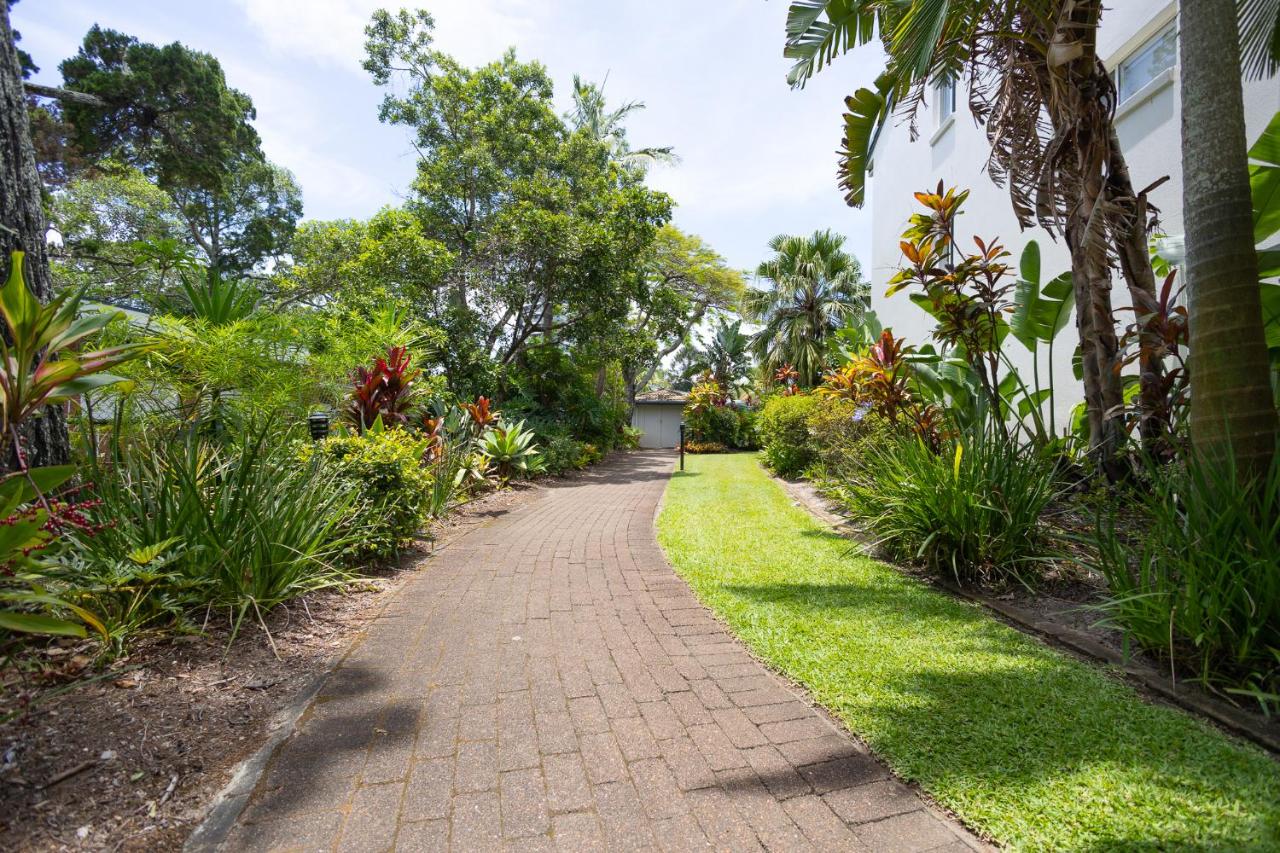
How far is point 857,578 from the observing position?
5.00 m

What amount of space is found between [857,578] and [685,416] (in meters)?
21.1

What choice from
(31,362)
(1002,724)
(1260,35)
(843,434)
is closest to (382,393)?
(31,362)

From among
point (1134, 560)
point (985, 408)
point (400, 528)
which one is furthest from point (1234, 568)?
point (400, 528)

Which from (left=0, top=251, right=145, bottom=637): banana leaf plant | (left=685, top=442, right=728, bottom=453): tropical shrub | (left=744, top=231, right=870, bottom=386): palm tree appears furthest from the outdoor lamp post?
(left=685, top=442, right=728, bottom=453): tropical shrub

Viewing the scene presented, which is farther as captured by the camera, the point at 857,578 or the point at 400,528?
the point at 400,528

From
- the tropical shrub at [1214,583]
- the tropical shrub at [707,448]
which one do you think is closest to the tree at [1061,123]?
the tropical shrub at [1214,583]

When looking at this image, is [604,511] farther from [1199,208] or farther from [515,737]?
[1199,208]

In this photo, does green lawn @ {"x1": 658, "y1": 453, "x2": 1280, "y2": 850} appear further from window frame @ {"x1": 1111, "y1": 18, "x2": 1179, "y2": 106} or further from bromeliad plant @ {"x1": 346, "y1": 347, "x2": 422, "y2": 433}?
window frame @ {"x1": 1111, "y1": 18, "x2": 1179, "y2": 106}

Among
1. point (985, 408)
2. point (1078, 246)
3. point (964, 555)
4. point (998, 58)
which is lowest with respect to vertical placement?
point (964, 555)

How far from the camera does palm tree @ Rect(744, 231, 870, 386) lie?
22859 mm

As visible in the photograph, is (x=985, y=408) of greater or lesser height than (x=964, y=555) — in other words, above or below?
above

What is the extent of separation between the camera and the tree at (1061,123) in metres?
4.59

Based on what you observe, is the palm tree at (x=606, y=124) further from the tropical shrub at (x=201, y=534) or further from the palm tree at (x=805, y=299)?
the tropical shrub at (x=201, y=534)

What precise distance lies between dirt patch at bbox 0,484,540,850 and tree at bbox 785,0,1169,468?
5.65 m
